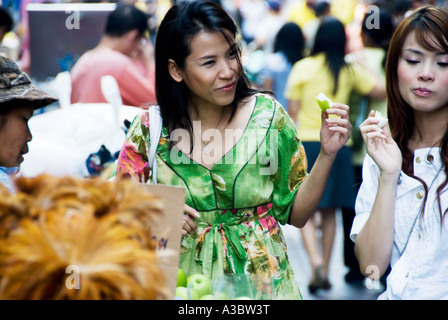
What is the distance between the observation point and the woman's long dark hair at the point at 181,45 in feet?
8.39

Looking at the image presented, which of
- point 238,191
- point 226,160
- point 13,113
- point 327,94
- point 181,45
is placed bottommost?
point 238,191

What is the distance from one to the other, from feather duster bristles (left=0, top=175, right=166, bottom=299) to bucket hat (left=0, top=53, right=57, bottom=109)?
3.05 ft

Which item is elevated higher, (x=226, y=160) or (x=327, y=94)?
(x=327, y=94)

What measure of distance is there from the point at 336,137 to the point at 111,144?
147 centimetres

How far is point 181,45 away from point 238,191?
2.00 feet

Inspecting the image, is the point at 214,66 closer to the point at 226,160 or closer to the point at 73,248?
the point at 226,160

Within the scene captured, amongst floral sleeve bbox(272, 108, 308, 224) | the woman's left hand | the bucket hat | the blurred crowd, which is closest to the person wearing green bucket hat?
the bucket hat

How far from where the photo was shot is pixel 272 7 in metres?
11.3

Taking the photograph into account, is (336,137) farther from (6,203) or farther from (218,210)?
(6,203)

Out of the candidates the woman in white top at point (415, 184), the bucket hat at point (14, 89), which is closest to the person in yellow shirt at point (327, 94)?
the woman in white top at point (415, 184)

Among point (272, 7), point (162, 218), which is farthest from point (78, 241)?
point (272, 7)

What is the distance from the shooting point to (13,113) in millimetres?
2389

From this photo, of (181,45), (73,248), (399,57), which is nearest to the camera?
(73,248)

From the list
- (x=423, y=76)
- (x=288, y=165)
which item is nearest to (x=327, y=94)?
(x=288, y=165)
